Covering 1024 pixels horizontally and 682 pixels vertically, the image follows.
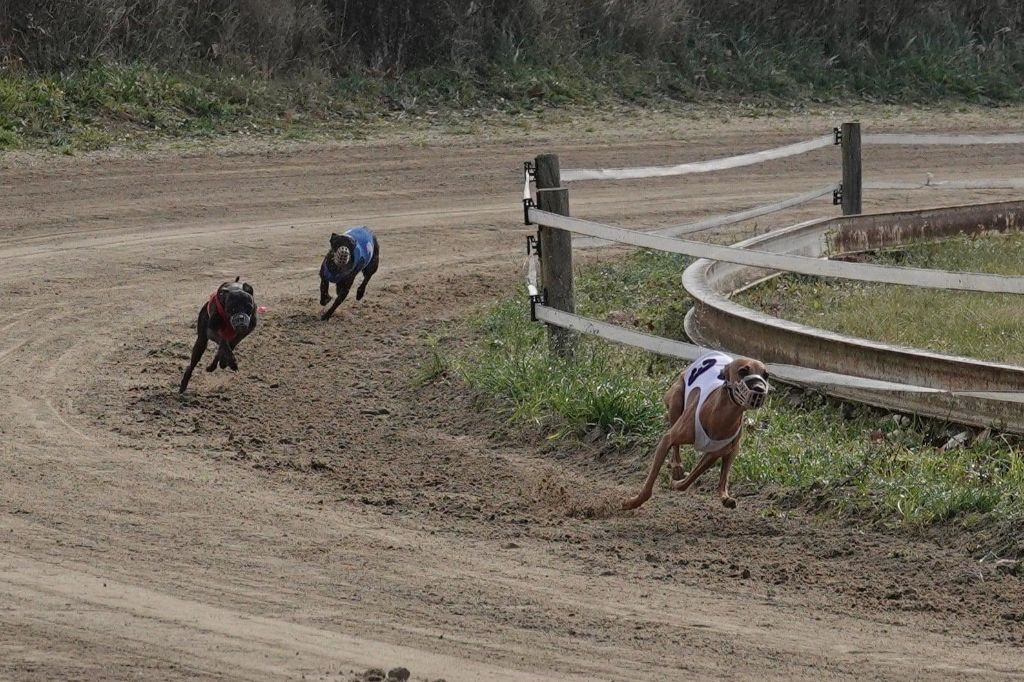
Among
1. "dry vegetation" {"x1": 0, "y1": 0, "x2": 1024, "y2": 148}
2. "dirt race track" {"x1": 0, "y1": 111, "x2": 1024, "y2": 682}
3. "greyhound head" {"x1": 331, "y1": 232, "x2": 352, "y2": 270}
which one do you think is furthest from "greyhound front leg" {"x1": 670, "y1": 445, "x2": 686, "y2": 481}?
"dry vegetation" {"x1": 0, "y1": 0, "x2": 1024, "y2": 148}

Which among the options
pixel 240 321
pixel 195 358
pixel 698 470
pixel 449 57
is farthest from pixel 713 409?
pixel 449 57

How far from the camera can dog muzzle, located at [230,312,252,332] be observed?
7.86 m

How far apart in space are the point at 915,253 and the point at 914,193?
4.33 m

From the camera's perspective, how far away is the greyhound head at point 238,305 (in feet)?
25.9

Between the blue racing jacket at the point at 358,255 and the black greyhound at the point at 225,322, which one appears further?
the blue racing jacket at the point at 358,255

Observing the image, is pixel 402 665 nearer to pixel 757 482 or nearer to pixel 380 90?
pixel 757 482

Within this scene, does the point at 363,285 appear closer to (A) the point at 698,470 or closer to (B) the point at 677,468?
(B) the point at 677,468

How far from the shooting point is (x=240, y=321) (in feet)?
25.7

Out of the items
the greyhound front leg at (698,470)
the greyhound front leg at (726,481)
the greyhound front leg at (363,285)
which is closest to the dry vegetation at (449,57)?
the greyhound front leg at (363,285)

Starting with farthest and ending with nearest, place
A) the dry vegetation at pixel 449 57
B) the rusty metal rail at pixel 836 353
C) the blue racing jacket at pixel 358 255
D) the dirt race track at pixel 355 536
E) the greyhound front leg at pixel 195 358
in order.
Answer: the dry vegetation at pixel 449 57 → the blue racing jacket at pixel 358 255 → the greyhound front leg at pixel 195 358 → the rusty metal rail at pixel 836 353 → the dirt race track at pixel 355 536

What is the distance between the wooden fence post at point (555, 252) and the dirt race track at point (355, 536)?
756 millimetres

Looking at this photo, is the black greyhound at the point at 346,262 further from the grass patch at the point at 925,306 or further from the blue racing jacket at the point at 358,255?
the grass patch at the point at 925,306

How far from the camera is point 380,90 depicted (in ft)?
61.6

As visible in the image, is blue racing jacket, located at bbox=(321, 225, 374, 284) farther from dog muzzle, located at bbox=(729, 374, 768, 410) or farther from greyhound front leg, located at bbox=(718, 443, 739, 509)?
dog muzzle, located at bbox=(729, 374, 768, 410)
